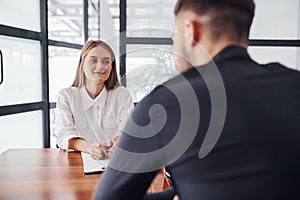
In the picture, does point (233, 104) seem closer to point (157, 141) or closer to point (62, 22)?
point (157, 141)

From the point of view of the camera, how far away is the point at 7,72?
7.54 feet

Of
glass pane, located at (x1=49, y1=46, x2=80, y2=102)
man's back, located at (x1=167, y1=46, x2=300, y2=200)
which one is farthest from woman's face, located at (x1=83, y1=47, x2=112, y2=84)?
man's back, located at (x1=167, y1=46, x2=300, y2=200)

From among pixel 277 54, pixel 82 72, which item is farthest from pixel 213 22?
pixel 277 54

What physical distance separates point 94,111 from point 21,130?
3.35ft

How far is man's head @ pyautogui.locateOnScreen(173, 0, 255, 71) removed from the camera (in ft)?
2.04

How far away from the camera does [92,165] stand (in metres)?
1.29

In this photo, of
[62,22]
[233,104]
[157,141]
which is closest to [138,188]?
[157,141]

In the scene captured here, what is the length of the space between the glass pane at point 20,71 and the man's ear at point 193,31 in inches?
75.6

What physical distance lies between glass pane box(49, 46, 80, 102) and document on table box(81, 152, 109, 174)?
1.82m

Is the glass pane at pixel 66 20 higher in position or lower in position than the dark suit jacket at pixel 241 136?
higher

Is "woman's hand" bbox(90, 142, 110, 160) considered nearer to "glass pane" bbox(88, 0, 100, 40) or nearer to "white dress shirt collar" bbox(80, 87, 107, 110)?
"white dress shirt collar" bbox(80, 87, 107, 110)

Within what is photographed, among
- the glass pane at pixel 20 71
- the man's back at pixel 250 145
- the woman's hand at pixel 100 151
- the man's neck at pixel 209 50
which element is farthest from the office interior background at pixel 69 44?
the man's back at pixel 250 145

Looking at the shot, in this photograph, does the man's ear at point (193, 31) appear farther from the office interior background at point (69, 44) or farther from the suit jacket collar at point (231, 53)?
the office interior background at point (69, 44)

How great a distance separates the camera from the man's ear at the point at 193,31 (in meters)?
0.63
